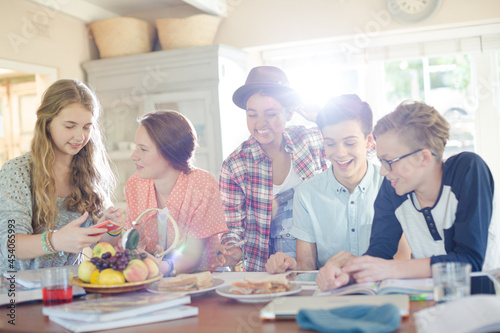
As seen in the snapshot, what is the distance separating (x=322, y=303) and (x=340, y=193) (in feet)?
2.81

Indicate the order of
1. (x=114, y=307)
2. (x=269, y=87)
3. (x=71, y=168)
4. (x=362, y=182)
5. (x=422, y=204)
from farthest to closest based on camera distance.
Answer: (x=269, y=87), (x=71, y=168), (x=362, y=182), (x=422, y=204), (x=114, y=307)

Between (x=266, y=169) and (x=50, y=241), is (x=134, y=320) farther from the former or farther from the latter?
(x=266, y=169)

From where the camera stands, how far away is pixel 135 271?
164 cm

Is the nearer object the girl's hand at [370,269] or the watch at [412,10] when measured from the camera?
the girl's hand at [370,269]

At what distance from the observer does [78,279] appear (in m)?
1.75

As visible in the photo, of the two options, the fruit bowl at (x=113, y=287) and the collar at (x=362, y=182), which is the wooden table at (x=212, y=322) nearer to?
the fruit bowl at (x=113, y=287)

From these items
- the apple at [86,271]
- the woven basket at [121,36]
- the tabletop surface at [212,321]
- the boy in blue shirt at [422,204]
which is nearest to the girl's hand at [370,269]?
the boy in blue shirt at [422,204]

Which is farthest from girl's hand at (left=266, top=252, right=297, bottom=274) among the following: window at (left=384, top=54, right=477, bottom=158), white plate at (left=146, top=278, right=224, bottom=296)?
window at (left=384, top=54, right=477, bottom=158)

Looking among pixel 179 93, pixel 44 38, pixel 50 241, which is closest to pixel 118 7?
pixel 44 38

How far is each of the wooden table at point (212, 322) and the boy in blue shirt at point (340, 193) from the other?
577 millimetres

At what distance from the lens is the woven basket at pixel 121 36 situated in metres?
4.28

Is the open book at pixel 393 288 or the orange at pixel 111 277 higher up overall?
the orange at pixel 111 277

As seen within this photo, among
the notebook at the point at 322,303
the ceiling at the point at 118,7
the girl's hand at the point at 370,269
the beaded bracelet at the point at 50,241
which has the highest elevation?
the ceiling at the point at 118,7

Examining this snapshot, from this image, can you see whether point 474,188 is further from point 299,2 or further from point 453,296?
point 299,2
